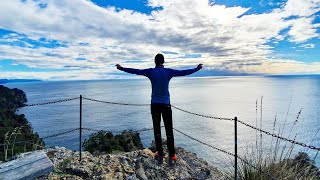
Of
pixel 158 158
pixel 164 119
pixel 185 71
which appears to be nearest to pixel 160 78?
pixel 185 71

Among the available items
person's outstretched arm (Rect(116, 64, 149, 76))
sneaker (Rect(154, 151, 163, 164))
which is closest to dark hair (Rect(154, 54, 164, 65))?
person's outstretched arm (Rect(116, 64, 149, 76))

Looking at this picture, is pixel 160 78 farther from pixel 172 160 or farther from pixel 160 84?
pixel 172 160

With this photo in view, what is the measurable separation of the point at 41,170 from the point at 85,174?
94cm

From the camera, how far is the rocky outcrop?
6782mm

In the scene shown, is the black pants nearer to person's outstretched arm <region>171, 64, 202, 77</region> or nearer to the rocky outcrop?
the rocky outcrop

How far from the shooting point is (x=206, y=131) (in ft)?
179

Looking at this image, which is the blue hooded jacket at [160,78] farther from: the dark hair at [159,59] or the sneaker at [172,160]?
the sneaker at [172,160]

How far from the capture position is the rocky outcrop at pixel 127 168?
6.78 meters

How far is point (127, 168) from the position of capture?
7168 millimetres

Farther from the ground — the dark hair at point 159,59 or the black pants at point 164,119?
the dark hair at point 159,59

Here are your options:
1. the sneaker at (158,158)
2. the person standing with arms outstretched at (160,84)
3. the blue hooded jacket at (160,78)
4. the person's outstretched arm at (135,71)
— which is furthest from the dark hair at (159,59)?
the sneaker at (158,158)

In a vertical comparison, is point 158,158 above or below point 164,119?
below

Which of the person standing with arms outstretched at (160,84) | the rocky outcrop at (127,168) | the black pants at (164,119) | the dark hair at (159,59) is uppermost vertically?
the dark hair at (159,59)

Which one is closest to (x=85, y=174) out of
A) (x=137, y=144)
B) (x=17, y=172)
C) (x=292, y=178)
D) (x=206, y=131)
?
(x=17, y=172)
